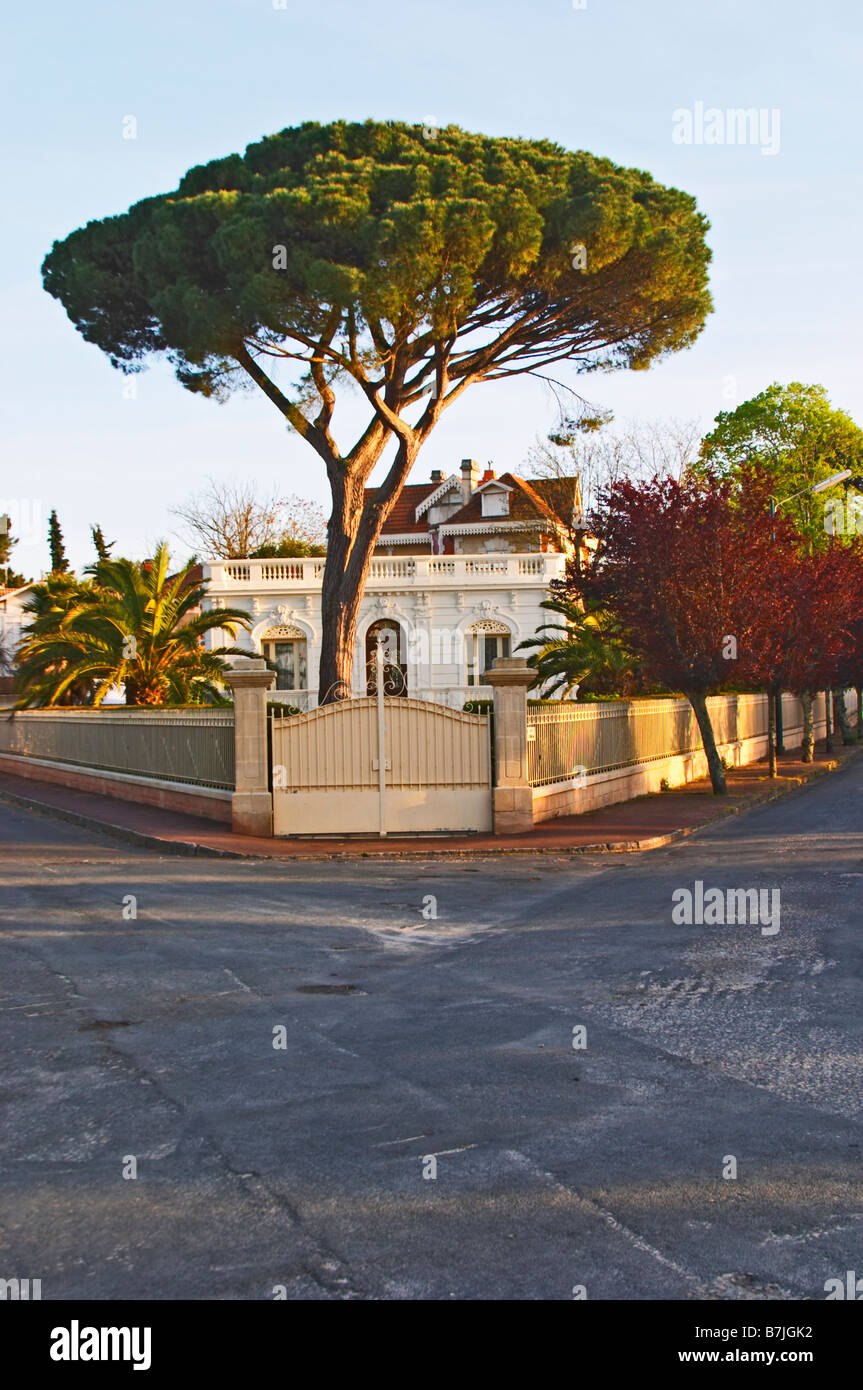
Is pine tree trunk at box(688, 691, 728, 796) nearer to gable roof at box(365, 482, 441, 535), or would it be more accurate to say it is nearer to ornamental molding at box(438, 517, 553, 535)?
ornamental molding at box(438, 517, 553, 535)

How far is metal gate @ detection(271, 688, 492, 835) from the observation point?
18.3 m

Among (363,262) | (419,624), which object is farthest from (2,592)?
(363,262)

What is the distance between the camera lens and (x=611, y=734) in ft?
77.4

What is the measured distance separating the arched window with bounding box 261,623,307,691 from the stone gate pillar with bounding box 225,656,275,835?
29.1 m

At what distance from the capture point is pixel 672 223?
27125 millimetres

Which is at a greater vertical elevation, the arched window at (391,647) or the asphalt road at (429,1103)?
the arched window at (391,647)

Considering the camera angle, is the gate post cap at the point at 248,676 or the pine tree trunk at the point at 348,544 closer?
the gate post cap at the point at 248,676

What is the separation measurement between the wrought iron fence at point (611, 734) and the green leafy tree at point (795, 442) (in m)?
22.4

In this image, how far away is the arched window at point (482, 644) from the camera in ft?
152

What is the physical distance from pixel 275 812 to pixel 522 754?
365cm

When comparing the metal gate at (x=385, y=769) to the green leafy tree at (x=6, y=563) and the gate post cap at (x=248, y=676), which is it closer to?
the gate post cap at (x=248, y=676)

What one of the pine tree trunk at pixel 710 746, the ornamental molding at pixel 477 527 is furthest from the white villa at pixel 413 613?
the pine tree trunk at pixel 710 746

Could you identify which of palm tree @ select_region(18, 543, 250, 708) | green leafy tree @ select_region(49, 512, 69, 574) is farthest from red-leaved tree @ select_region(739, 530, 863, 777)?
green leafy tree @ select_region(49, 512, 69, 574)

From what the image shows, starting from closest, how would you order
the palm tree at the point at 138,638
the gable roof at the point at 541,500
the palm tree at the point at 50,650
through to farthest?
the palm tree at the point at 138,638
the palm tree at the point at 50,650
the gable roof at the point at 541,500
